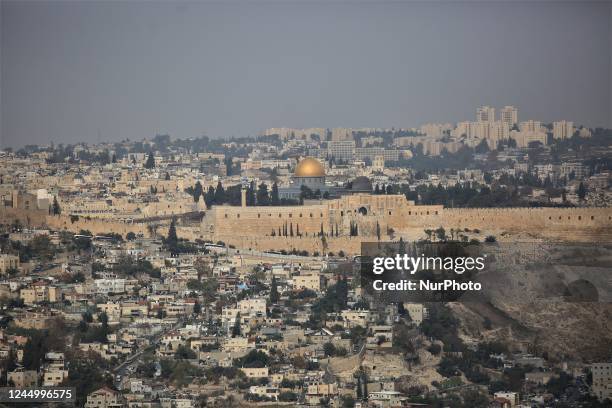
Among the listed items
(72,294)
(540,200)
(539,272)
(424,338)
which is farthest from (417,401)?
(540,200)

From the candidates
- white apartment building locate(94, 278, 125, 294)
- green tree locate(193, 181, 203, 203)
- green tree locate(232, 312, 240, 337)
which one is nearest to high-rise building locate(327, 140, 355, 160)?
green tree locate(193, 181, 203, 203)

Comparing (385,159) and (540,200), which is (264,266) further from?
(385,159)

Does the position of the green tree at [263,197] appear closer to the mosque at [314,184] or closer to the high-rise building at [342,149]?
the mosque at [314,184]

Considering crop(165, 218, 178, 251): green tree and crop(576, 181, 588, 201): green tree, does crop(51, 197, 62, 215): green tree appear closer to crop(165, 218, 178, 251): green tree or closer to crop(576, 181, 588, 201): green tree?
crop(165, 218, 178, 251): green tree

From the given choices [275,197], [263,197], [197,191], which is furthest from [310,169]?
[263,197]

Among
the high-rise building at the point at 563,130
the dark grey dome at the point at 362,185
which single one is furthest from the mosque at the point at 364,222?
the high-rise building at the point at 563,130

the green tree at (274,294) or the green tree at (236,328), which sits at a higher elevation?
the green tree at (274,294)
